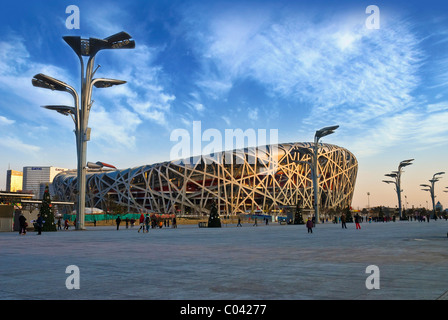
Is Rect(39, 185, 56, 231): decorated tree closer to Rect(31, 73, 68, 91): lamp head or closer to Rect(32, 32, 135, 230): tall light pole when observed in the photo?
Rect(32, 32, 135, 230): tall light pole

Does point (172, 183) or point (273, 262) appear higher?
point (172, 183)

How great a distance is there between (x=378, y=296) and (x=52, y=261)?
7700 millimetres

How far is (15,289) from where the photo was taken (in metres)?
5.75

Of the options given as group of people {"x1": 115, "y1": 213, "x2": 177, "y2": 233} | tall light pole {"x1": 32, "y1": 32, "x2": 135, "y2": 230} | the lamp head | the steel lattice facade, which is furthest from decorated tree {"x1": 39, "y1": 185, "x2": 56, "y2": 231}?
the steel lattice facade

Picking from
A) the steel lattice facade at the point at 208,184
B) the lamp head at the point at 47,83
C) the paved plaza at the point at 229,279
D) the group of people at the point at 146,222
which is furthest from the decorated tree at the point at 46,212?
the steel lattice facade at the point at 208,184

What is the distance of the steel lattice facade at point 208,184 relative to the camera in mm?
85875

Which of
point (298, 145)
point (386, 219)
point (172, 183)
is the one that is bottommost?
point (386, 219)

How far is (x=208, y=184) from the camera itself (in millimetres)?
87062

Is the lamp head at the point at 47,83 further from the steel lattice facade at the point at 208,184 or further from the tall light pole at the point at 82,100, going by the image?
the steel lattice facade at the point at 208,184

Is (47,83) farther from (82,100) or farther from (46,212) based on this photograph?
(46,212)

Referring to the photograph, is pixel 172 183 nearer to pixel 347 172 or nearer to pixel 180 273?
pixel 347 172

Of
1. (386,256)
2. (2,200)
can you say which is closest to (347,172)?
(2,200)

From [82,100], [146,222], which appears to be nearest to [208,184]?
[82,100]

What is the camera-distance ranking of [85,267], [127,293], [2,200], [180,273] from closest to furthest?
[127,293]
[180,273]
[85,267]
[2,200]
